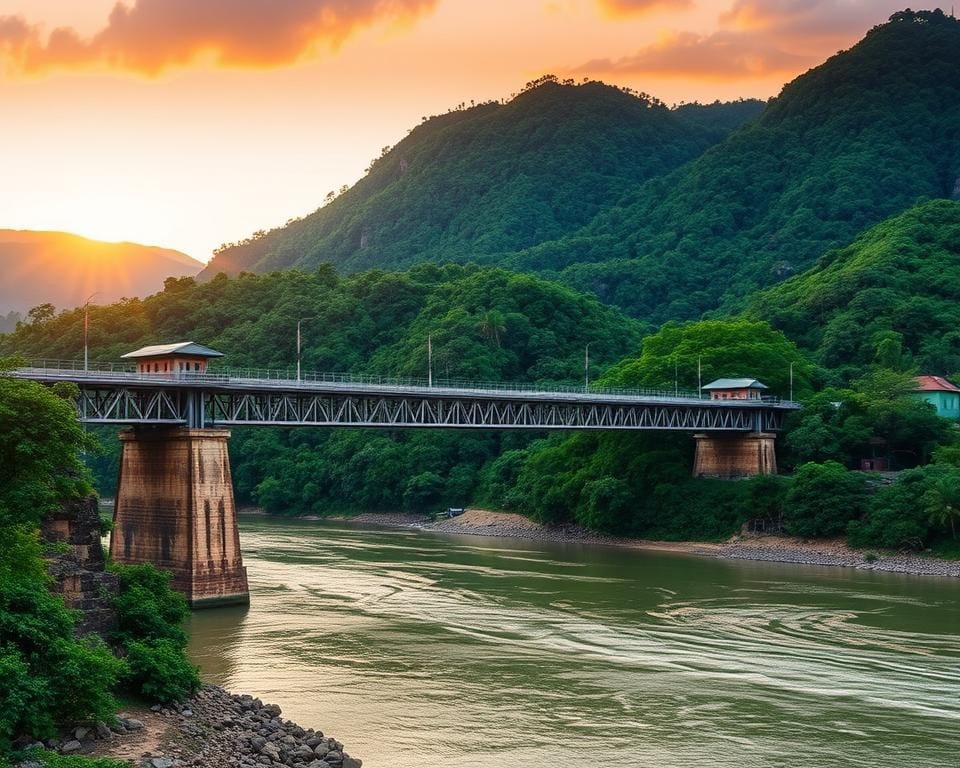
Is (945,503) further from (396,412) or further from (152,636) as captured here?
(152,636)

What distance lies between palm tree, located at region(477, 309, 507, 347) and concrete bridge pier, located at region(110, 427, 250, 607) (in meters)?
79.2

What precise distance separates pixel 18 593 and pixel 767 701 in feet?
79.5

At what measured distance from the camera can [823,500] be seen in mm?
83500

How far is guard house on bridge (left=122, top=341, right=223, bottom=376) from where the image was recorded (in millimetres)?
62125

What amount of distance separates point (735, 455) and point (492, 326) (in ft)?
158

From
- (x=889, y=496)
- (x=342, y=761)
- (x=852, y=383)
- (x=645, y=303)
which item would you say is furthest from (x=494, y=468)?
(x=342, y=761)

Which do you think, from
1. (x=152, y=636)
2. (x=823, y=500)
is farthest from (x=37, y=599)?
(x=823, y=500)

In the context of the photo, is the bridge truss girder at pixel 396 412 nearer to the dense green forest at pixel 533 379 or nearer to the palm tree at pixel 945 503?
the dense green forest at pixel 533 379

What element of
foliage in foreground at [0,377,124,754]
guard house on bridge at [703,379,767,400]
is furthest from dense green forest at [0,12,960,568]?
foliage in foreground at [0,377,124,754]

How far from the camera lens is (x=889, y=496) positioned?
80.6 m

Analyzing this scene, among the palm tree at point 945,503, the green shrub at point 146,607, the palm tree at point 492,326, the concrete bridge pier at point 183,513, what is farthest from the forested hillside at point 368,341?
the green shrub at point 146,607

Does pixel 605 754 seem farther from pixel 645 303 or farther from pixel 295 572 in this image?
pixel 645 303

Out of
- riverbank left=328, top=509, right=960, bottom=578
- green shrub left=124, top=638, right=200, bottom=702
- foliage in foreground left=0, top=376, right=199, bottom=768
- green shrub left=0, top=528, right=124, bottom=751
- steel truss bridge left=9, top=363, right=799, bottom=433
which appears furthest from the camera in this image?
riverbank left=328, top=509, right=960, bottom=578

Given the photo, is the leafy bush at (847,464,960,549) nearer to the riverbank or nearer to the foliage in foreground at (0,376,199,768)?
the riverbank
